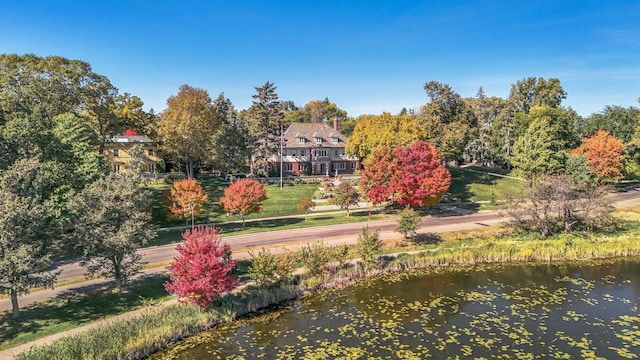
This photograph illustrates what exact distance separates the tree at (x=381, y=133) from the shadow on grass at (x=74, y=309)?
47.8 metres

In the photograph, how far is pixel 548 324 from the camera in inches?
974

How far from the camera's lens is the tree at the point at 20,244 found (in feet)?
73.4

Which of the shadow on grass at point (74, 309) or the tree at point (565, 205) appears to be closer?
the shadow on grass at point (74, 309)

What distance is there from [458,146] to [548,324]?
5096 cm

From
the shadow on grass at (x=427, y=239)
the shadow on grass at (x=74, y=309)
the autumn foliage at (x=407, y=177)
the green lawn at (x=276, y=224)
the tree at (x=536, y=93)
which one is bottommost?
the shadow on grass at (x=74, y=309)

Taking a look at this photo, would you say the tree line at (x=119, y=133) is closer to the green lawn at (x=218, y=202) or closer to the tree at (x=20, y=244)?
the tree at (x=20, y=244)

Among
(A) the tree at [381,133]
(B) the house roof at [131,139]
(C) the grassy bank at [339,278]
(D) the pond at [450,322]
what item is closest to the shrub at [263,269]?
(C) the grassy bank at [339,278]

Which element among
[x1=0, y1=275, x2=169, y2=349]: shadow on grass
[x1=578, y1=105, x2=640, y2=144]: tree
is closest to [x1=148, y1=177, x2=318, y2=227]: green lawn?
[x1=0, y1=275, x2=169, y2=349]: shadow on grass

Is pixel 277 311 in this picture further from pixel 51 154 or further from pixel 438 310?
pixel 51 154

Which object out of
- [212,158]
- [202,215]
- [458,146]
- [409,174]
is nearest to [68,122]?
[202,215]

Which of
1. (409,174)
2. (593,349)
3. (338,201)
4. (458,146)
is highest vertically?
(458,146)

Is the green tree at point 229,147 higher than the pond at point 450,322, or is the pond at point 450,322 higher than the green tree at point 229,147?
the green tree at point 229,147

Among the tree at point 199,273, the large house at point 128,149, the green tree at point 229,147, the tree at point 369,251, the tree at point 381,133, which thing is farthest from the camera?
the large house at point 128,149

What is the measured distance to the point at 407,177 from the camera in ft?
168
